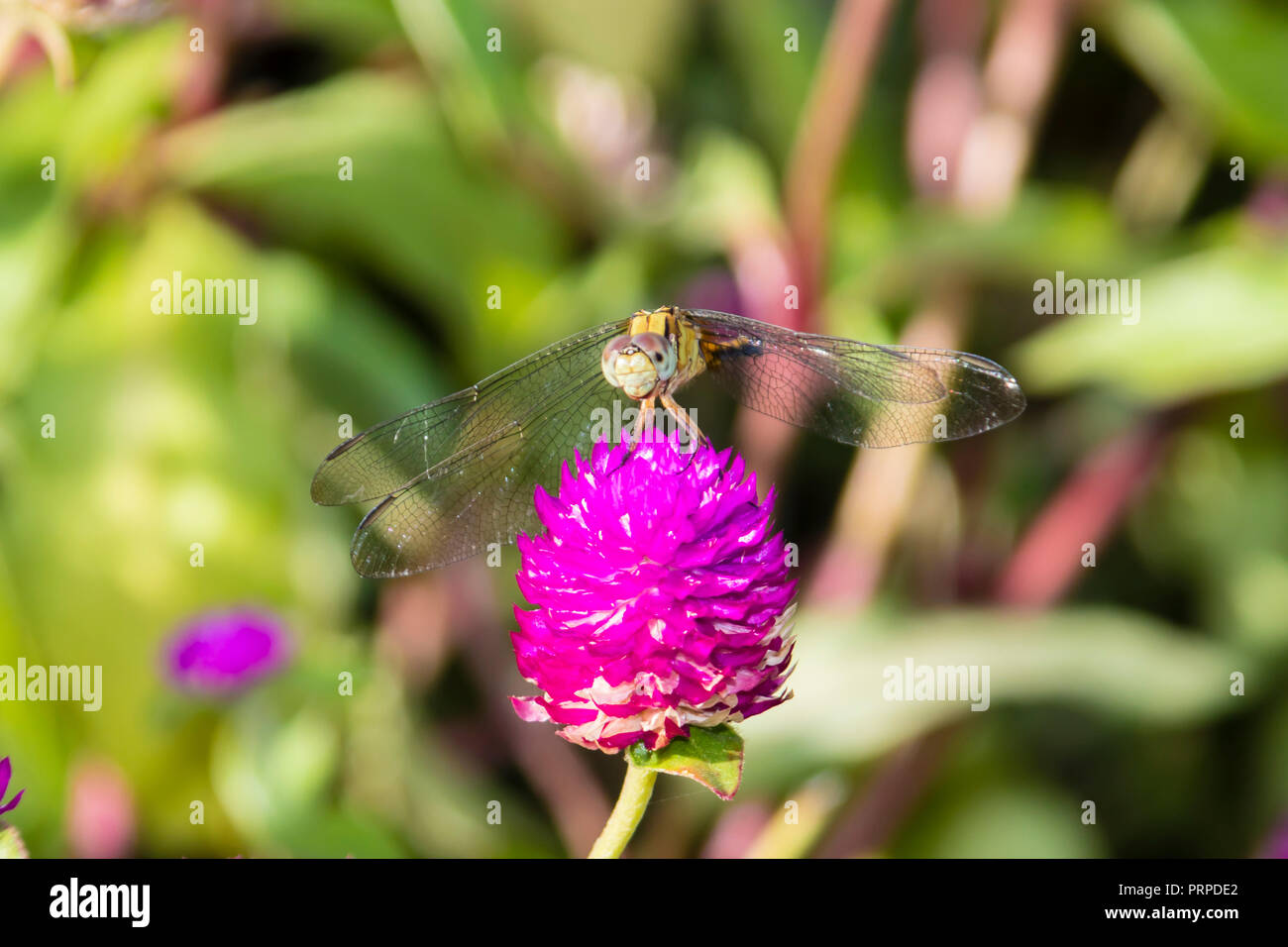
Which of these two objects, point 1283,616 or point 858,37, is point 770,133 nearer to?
point 858,37

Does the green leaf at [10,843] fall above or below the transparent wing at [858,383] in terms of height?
below

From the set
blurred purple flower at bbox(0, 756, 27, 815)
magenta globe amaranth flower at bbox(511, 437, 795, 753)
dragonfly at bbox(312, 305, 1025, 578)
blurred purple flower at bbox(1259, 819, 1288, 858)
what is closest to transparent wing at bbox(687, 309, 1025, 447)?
dragonfly at bbox(312, 305, 1025, 578)

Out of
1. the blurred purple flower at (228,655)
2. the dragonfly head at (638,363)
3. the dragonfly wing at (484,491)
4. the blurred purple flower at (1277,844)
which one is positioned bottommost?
the blurred purple flower at (1277,844)

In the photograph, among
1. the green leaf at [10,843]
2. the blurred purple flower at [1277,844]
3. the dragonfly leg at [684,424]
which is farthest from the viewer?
the blurred purple flower at [1277,844]

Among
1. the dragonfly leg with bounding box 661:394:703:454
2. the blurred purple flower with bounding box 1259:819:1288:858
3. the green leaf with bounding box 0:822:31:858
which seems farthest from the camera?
the blurred purple flower with bounding box 1259:819:1288:858

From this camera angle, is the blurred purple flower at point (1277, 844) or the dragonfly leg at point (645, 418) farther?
the blurred purple flower at point (1277, 844)

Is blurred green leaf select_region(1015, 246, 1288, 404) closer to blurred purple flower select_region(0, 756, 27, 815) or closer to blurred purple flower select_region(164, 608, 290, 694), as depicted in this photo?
blurred purple flower select_region(164, 608, 290, 694)

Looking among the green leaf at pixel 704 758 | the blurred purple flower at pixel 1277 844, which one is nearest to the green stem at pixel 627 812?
the green leaf at pixel 704 758

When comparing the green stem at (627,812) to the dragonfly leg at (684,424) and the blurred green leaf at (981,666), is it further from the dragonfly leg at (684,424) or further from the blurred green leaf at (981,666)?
the blurred green leaf at (981,666)
